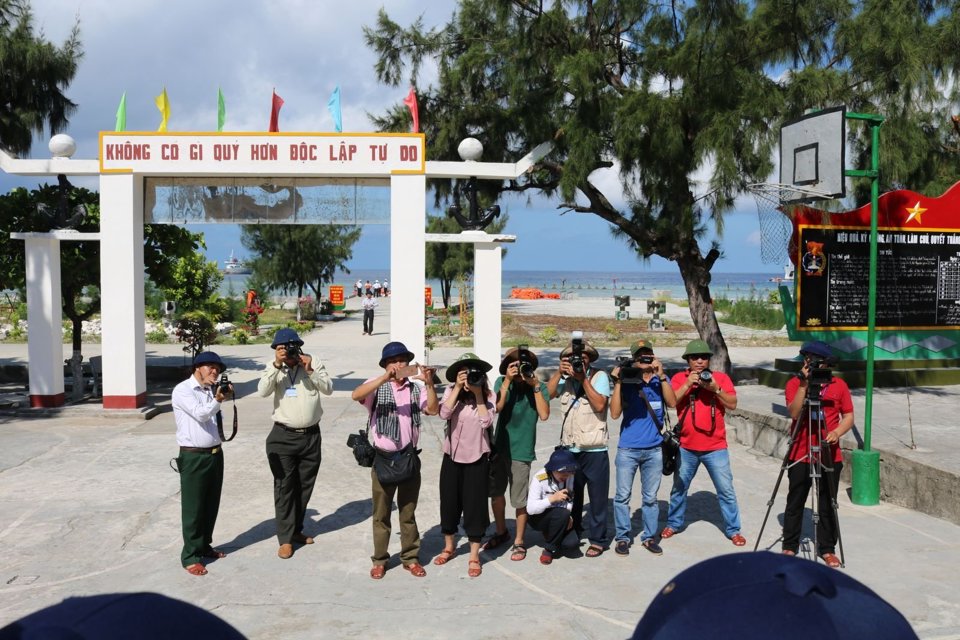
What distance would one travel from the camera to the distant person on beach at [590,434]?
20.2 feet

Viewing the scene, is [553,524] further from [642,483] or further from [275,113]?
[275,113]

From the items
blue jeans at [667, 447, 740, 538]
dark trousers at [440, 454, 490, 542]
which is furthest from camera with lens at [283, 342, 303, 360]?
blue jeans at [667, 447, 740, 538]

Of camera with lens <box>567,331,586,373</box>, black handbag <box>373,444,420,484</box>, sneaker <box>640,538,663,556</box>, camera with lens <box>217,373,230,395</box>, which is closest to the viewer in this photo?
black handbag <box>373,444,420,484</box>

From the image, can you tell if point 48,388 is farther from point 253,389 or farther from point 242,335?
point 242,335

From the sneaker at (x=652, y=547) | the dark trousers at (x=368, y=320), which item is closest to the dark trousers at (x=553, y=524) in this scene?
the sneaker at (x=652, y=547)

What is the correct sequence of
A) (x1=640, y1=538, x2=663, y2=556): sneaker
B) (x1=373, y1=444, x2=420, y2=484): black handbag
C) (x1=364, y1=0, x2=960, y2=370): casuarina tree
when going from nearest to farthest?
(x1=373, y1=444, x2=420, y2=484): black handbag < (x1=640, y1=538, x2=663, y2=556): sneaker < (x1=364, y1=0, x2=960, y2=370): casuarina tree

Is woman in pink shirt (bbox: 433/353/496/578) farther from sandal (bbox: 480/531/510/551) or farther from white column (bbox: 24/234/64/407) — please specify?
white column (bbox: 24/234/64/407)

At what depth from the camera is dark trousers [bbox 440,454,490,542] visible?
5941 mm

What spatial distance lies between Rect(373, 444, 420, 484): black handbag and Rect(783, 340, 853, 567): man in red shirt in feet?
8.97

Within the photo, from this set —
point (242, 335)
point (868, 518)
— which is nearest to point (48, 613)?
point (868, 518)

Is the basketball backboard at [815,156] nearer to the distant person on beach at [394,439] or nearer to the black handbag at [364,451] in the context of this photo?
the distant person on beach at [394,439]

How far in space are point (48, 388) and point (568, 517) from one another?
384 inches

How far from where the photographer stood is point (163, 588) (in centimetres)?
559

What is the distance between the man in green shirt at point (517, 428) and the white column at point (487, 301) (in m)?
6.32
